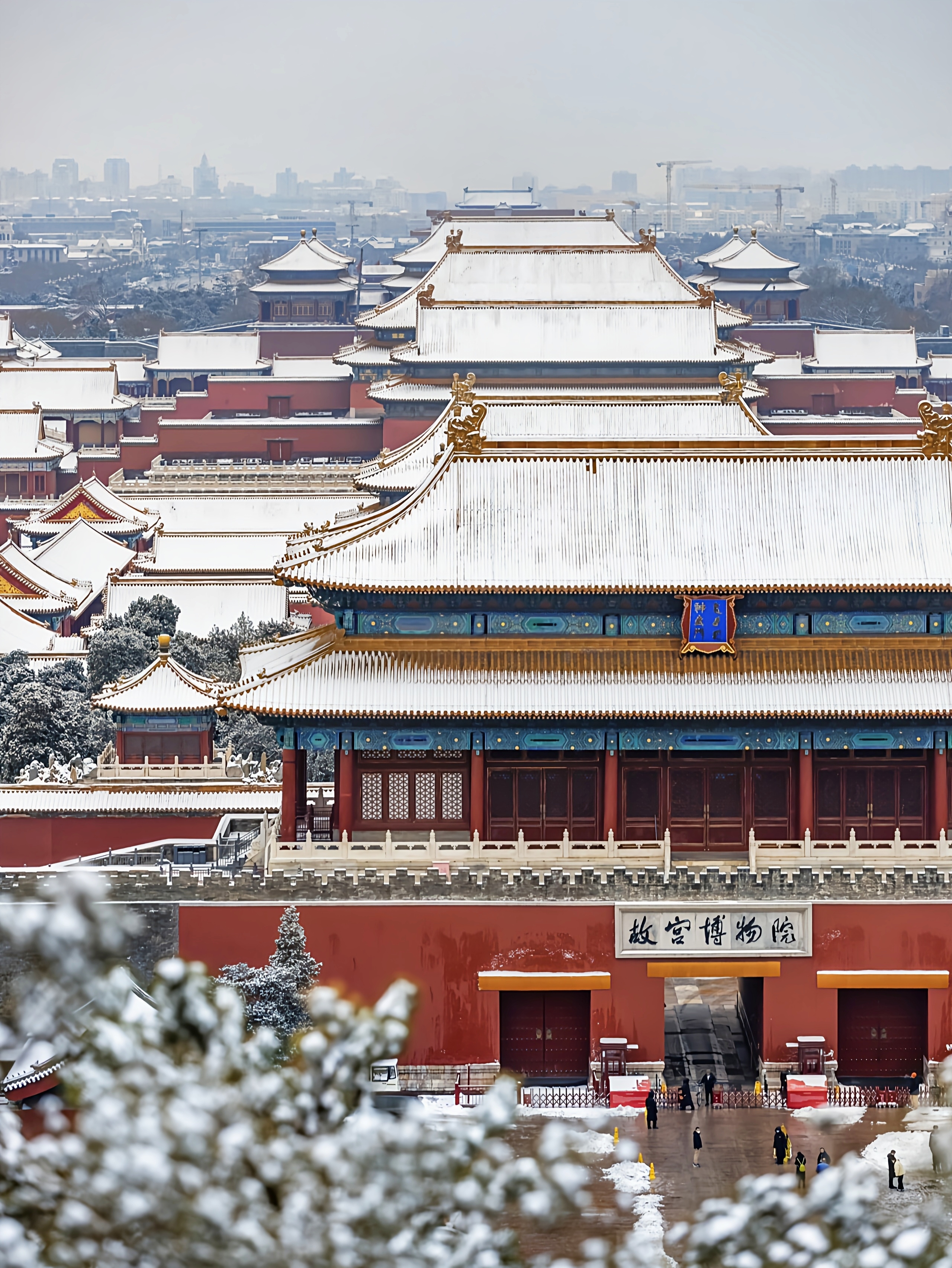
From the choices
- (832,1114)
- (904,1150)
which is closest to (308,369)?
(832,1114)

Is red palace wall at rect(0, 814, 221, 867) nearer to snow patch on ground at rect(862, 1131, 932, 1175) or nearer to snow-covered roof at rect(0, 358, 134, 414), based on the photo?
snow patch on ground at rect(862, 1131, 932, 1175)

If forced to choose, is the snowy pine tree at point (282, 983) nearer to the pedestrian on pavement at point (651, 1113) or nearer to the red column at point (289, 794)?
the red column at point (289, 794)

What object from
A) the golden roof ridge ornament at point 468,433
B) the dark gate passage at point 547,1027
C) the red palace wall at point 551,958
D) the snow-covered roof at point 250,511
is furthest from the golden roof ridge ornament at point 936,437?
the snow-covered roof at point 250,511

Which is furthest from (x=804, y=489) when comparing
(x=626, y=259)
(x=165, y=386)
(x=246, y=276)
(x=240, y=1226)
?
(x=246, y=276)

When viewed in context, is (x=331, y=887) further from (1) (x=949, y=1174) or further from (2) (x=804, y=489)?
(1) (x=949, y=1174)

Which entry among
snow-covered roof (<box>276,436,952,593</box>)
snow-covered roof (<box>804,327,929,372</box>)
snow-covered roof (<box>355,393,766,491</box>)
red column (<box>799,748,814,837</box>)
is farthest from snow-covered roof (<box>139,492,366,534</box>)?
red column (<box>799,748,814,837</box>)
